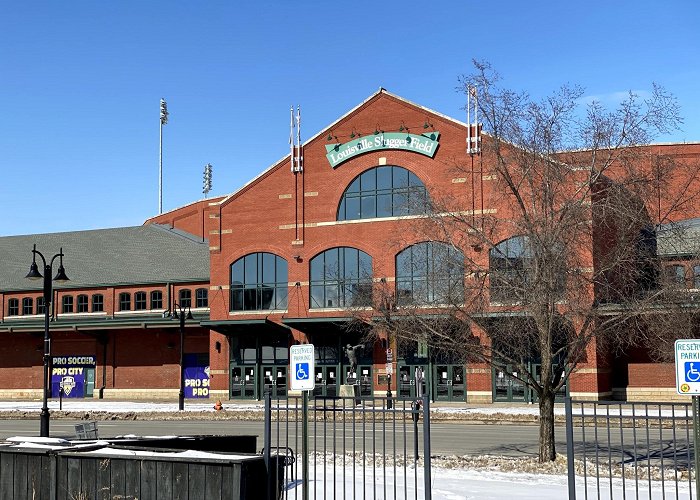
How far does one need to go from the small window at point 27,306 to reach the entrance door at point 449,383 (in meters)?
27.9

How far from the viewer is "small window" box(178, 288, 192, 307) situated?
176 feet

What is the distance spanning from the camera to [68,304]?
56656mm

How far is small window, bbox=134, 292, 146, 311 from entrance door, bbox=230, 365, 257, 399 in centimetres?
896

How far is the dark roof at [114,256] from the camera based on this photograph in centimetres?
5544

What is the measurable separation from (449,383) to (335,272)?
27.0ft

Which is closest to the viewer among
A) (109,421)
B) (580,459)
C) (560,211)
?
(560,211)

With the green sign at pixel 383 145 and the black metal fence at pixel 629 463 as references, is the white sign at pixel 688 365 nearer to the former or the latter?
the black metal fence at pixel 629 463

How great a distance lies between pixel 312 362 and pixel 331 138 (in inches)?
1412

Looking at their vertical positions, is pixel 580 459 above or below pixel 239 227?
below

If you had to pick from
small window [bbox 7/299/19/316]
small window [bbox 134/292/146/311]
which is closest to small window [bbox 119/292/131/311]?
small window [bbox 134/292/146/311]

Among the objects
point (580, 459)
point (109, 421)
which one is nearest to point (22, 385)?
point (109, 421)

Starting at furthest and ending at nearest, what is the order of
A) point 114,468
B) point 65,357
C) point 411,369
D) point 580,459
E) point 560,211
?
point 65,357 < point 411,369 < point 580,459 < point 560,211 < point 114,468

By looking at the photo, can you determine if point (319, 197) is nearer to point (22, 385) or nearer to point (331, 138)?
point (331, 138)

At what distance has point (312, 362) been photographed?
38.9 ft
